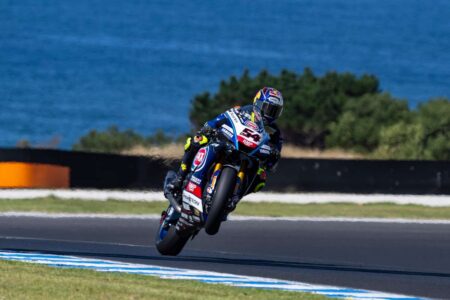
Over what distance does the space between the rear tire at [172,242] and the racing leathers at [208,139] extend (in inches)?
22.8

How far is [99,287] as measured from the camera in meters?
10.0

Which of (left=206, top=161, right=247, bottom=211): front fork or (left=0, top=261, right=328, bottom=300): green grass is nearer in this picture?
(left=0, top=261, right=328, bottom=300): green grass

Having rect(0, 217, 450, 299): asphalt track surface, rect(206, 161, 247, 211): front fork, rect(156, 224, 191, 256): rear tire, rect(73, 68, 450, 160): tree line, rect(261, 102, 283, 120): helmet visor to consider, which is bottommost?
rect(73, 68, 450, 160): tree line

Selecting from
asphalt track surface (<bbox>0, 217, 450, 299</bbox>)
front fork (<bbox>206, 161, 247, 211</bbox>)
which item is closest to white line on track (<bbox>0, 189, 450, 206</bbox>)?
asphalt track surface (<bbox>0, 217, 450, 299</bbox>)

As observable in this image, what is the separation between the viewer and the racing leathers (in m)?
12.6

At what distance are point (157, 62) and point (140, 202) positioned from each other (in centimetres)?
10661

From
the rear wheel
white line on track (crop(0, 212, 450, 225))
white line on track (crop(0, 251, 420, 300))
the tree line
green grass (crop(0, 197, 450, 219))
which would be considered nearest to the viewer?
white line on track (crop(0, 251, 420, 300))

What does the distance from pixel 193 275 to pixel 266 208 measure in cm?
1286

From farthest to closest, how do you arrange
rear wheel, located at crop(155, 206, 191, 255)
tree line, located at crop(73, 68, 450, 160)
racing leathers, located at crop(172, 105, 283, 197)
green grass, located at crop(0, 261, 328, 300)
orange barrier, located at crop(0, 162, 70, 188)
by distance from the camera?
tree line, located at crop(73, 68, 450, 160), orange barrier, located at crop(0, 162, 70, 188), rear wheel, located at crop(155, 206, 191, 255), racing leathers, located at crop(172, 105, 283, 197), green grass, located at crop(0, 261, 328, 300)

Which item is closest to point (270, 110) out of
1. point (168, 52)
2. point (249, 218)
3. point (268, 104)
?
point (268, 104)

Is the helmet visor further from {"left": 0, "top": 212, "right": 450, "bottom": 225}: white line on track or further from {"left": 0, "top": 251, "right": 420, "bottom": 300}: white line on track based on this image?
{"left": 0, "top": 212, "right": 450, "bottom": 225}: white line on track

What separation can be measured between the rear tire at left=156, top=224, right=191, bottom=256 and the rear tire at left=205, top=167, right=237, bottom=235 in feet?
3.28

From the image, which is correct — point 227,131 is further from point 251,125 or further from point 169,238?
point 169,238

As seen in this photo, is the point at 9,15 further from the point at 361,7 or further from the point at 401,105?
the point at 401,105
